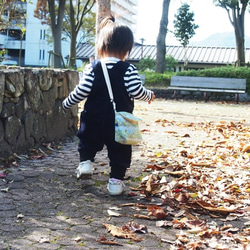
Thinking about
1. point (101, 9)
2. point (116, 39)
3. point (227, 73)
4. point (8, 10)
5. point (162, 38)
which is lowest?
point (116, 39)

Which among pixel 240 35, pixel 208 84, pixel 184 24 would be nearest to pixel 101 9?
pixel 208 84

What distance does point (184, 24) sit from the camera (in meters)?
38.2

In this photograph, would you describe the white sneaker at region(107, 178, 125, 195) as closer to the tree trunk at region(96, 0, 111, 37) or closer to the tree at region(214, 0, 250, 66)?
the tree trunk at region(96, 0, 111, 37)

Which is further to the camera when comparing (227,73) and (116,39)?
(227,73)

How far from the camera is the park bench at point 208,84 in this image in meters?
18.0

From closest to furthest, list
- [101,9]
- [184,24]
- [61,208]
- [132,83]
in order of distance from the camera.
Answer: [61,208] < [132,83] < [101,9] < [184,24]

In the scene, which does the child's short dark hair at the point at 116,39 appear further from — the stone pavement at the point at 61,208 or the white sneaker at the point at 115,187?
the stone pavement at the point at 61,208

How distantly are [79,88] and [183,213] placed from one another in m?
1.35

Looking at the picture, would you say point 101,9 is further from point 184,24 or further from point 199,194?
point 184,24

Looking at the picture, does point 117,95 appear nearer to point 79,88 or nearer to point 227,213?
point 79,88

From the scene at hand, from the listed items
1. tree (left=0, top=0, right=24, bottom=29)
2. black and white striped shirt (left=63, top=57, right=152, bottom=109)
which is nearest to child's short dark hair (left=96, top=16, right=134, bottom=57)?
black and white striped shirt (left=63, top=57, right=152, bottom=109)

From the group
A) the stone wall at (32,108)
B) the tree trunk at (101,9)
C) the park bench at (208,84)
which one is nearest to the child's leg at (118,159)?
the stone wall at (32,108)

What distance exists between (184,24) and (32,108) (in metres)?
34.4

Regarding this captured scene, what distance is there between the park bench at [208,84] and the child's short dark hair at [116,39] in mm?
14375
